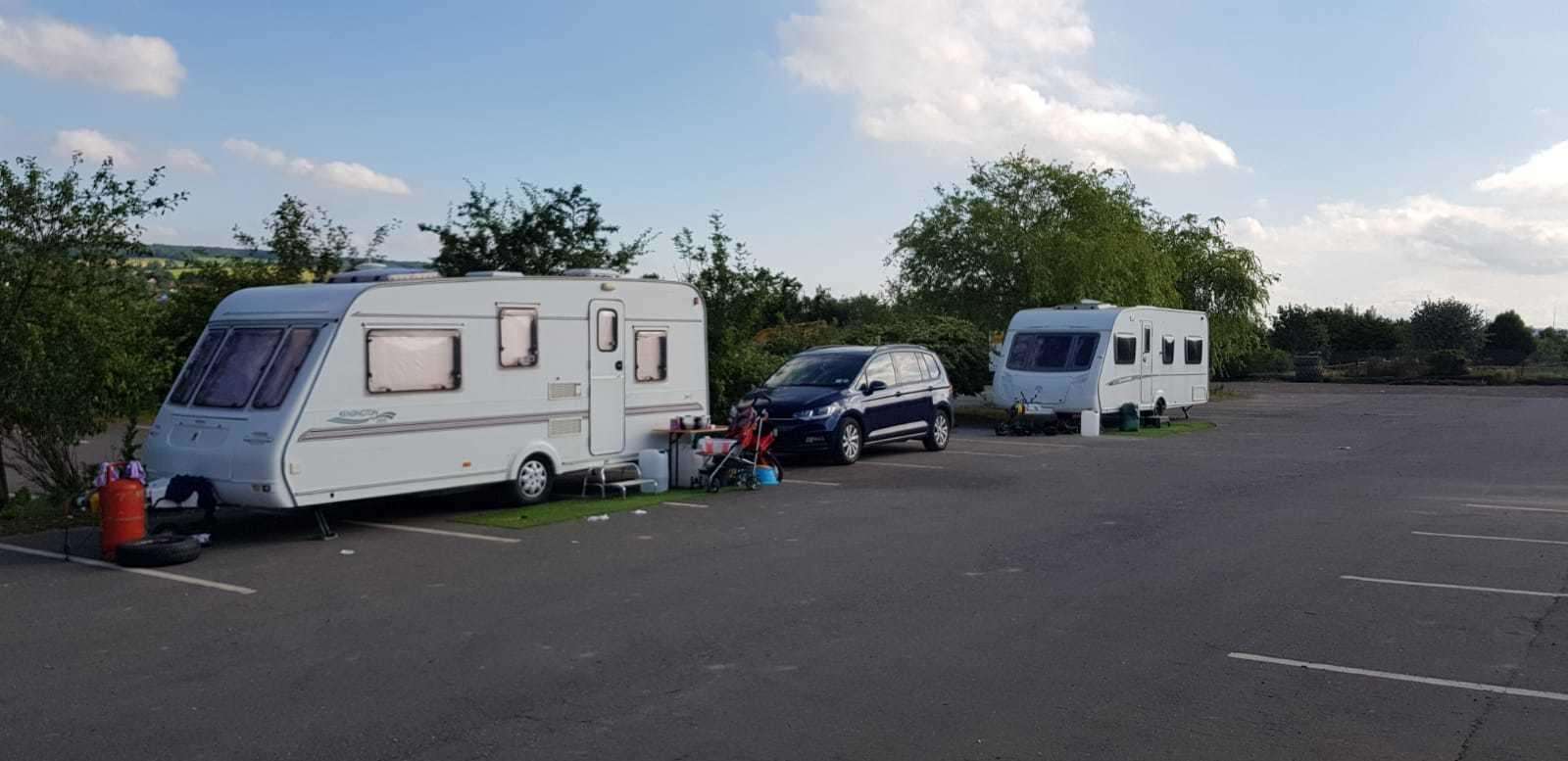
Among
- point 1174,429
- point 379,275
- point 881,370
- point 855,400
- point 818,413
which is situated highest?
point 379,275

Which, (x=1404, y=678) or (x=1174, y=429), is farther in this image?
(x=1174, y=429)

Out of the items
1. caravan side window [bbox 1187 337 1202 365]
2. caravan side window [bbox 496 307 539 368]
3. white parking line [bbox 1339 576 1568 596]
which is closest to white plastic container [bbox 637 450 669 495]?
caravan side window [bbox 496 307 539 368]

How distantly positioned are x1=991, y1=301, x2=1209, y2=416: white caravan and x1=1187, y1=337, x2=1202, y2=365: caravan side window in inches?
64.4

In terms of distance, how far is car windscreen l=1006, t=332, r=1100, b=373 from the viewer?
80.7 ft

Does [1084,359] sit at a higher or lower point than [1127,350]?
lower

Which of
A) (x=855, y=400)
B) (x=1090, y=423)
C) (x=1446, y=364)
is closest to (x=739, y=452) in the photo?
(x=855, y=400)

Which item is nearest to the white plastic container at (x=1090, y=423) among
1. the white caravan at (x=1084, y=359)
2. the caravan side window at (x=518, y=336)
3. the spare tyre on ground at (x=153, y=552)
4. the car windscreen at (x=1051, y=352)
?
the white caravan at (x=1084, y=359)

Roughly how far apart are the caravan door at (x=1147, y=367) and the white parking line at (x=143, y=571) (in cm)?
2028

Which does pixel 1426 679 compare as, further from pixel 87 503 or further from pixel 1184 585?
pixel 87 503

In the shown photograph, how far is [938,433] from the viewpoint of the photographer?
66.8 ft

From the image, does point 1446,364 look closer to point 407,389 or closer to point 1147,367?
point 1147,367

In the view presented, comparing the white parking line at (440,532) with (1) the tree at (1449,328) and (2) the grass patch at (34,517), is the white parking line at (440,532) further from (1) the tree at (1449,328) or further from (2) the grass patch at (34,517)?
(1) the tree at (1449,328)

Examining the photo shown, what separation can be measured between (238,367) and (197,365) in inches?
26.6

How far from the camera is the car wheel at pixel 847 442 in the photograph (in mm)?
17859
